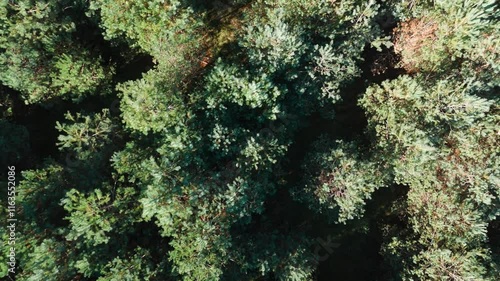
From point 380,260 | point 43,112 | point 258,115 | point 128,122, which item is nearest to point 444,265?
point 380,260

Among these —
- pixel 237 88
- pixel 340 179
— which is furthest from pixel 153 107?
pixel 340 179

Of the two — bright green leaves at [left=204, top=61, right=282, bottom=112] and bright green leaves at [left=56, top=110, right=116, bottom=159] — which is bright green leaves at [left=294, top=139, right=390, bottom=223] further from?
bright green leaves at [left=56, top=110, right=116, bottom=159]

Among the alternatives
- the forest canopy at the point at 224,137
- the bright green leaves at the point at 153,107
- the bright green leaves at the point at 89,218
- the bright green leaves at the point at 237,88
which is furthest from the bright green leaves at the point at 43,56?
the bright green leaves at the point at 237,88

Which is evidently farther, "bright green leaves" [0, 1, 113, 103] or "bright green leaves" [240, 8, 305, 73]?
"bright green leaves" [240, 8, 305, 73]

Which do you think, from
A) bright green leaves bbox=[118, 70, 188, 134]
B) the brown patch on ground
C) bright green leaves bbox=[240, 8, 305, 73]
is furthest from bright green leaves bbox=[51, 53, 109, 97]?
the brown patch on ground

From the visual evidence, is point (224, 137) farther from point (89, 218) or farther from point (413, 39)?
point (413, 39)

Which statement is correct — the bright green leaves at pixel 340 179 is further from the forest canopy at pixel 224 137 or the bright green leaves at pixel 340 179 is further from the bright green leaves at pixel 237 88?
the bright green leaves at pixel 237 88
